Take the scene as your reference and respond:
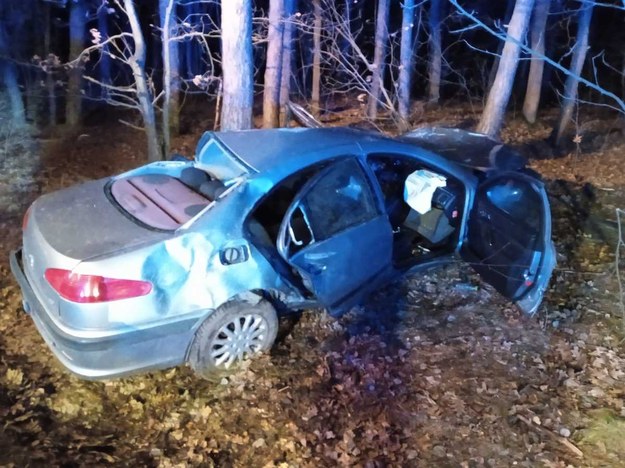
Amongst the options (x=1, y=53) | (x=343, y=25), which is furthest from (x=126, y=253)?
(x=1, y=53)

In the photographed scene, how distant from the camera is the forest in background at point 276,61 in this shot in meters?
7.60

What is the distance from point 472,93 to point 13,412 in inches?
648

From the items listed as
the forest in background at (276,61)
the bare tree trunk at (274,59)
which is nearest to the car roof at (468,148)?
the forest in background at (276,61)

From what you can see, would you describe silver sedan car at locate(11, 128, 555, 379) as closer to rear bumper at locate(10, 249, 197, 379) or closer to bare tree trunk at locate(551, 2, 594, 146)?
rear bumper at locate(10, 249, 197, 379)

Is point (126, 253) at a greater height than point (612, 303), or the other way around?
point (126, 253)

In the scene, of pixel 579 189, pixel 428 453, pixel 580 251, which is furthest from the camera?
pixel 579 189

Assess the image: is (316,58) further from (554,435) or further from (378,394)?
(554,435)

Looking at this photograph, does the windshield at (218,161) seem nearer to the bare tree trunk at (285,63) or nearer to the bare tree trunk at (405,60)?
the bare tree trunk at (285,63)

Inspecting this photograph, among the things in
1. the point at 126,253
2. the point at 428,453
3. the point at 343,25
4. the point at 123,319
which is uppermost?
the point at 343,25

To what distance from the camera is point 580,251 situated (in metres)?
6.88

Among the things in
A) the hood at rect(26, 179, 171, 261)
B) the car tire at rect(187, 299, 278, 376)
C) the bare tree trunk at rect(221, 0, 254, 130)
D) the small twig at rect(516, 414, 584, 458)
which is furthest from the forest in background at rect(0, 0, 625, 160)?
the hood at rect(26, 179, 171, 261)

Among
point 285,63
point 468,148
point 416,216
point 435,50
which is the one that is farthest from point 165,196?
point 435,50

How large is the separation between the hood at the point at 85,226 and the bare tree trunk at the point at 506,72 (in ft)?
23.2

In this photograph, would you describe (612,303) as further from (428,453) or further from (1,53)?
(1,53)
